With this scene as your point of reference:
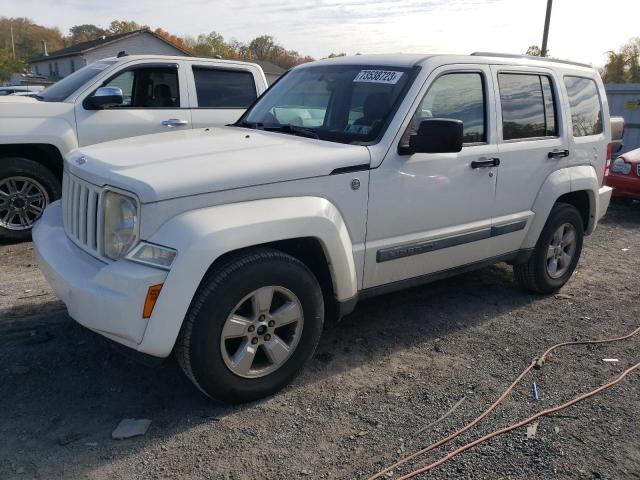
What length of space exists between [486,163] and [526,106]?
2.55 feet

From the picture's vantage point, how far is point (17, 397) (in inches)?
127

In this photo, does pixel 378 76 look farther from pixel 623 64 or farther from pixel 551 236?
pixel 623 64

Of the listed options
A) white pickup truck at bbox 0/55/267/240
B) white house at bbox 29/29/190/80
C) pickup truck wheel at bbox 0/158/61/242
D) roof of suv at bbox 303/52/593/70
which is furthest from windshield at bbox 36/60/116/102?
white house at bbox 29/29/190/80

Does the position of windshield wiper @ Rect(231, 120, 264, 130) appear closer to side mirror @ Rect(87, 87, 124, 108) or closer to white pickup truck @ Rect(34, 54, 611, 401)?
white pickup truck @ Rect(34, 54, 611, 401)

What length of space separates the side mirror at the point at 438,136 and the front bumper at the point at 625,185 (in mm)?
6371

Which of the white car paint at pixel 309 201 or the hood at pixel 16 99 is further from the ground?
the hood at pixel 16 99

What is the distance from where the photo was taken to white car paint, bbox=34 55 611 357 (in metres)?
2.83

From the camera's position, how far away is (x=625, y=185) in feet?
29.5

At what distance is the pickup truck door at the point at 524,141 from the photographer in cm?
434

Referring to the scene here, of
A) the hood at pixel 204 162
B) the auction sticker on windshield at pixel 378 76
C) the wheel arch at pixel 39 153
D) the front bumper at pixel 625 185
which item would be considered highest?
the auction sticker on windshield at pixel 378 76

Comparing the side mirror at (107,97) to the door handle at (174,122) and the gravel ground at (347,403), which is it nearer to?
the door handle at (174,122)

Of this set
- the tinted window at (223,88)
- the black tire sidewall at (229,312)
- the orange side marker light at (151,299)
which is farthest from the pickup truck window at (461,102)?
the tinted window at (223,88)

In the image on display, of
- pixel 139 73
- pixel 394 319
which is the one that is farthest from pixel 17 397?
pixel 139 73

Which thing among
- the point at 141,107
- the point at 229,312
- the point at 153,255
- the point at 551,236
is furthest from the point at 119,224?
the point at 141,107
